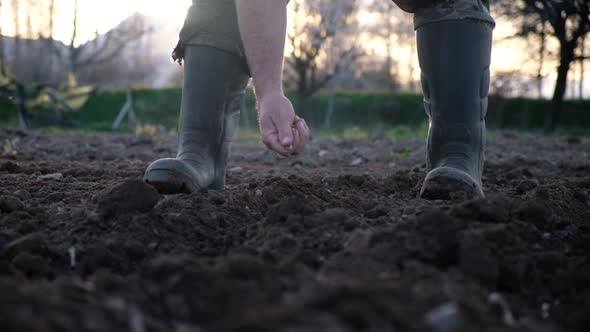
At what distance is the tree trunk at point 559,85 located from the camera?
12812mm

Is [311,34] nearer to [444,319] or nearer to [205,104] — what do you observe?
[205,104]

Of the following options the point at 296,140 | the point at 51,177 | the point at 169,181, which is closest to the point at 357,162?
the point at 51,177

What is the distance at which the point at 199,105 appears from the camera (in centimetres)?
222

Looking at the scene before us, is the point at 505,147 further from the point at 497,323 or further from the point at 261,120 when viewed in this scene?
the point at 497,323

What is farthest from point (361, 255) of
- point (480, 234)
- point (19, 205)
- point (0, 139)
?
point (0, 139)

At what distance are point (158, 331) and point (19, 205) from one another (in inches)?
45.2

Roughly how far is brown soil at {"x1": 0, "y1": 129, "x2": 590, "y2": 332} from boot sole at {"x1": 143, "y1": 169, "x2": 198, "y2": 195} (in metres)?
0.11

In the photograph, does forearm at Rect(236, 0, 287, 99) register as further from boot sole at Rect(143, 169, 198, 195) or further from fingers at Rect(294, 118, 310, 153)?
boot sole at Rect(143, 169, 198, 195)

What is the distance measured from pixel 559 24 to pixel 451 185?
1216cm

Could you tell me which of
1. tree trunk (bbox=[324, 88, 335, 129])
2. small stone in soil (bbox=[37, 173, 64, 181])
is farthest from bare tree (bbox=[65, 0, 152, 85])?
small stone in soil (bbox=[37, 173, 64, 181])

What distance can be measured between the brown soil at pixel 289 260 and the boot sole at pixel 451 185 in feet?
0.16

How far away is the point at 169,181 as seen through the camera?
197 centimetres

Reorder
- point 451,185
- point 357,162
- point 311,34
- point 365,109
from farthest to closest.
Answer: point 365,109 < point 311,34 < point 357,162 < point 451,185

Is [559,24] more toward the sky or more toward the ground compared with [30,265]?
more toward the sky
